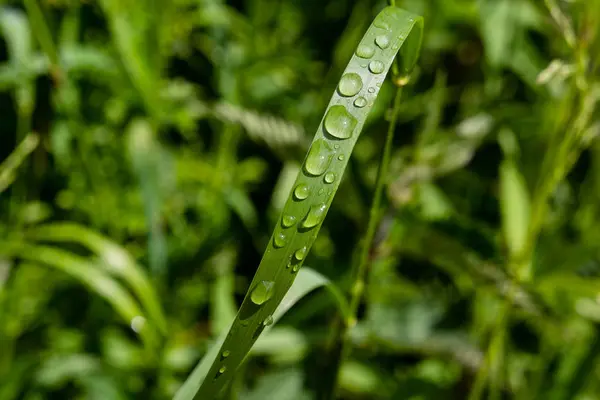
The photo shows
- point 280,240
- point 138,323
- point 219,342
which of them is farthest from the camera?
point 138,323

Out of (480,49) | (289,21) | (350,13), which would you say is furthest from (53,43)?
(480,49)

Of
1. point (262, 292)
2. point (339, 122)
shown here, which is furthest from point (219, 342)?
point (339, 122)

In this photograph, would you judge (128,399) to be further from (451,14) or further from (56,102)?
(451,14)

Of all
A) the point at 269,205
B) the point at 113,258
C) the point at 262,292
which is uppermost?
the point at 269,205

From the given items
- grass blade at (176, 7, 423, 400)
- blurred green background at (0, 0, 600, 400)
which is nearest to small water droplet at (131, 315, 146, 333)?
blurred green background at (0, 0, 600, 400)

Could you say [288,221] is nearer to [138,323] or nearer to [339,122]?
[339,122]

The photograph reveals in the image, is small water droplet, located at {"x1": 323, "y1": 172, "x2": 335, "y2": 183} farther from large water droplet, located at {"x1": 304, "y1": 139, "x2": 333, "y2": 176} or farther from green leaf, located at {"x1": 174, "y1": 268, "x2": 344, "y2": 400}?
green leaf, located at {"x1": 174, "y1": 268, "x2": 344, "y2": 400}

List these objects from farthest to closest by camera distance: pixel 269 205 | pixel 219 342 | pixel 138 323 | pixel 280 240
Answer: pixel 269 205
pixel 138 323
pixel 219 342
pixel 280 240
